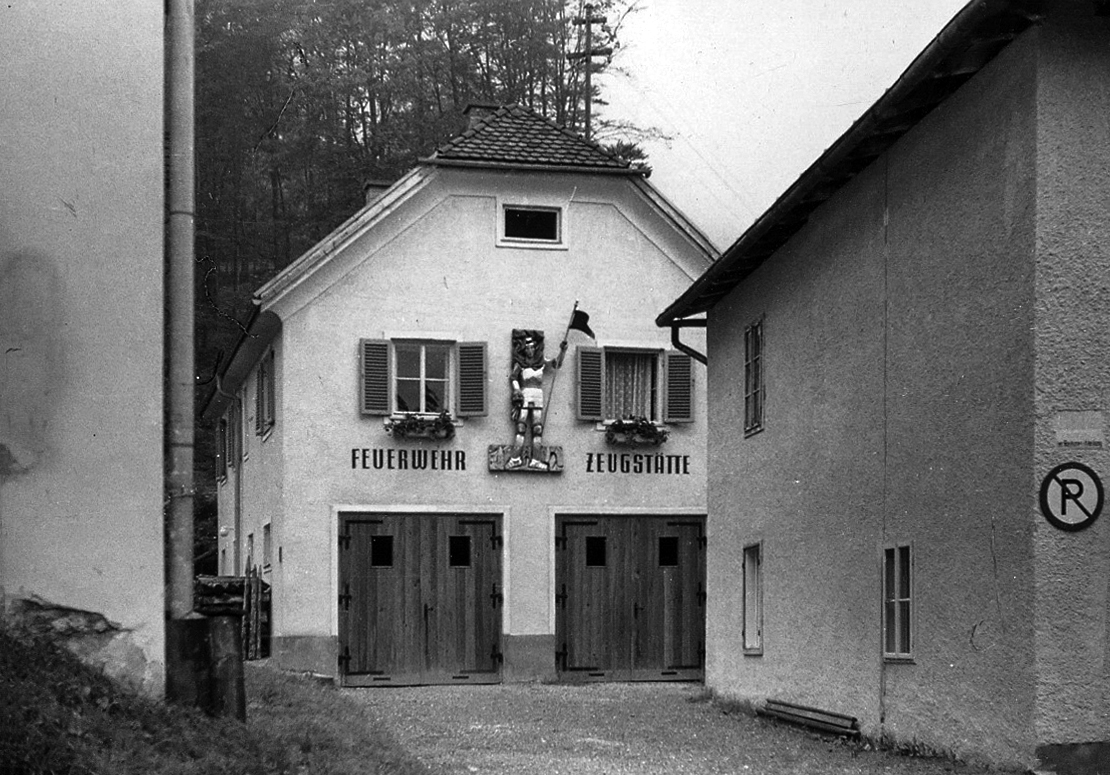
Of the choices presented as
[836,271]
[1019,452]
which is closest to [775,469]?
[836,271]

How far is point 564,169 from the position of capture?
26.9m

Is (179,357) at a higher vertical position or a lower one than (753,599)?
higher

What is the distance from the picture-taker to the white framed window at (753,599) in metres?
18.8

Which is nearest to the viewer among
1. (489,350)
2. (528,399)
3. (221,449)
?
(528,399)

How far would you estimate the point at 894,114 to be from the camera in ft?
43.1

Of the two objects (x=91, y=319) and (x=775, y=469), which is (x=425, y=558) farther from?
(x=91, y=319)

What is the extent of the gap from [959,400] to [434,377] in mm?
14710

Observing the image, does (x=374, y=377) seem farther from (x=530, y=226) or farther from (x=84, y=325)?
(x=84, y=325)

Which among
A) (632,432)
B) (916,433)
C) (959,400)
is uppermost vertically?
(632,432)

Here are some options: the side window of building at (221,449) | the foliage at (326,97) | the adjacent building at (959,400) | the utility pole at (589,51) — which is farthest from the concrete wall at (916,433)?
the utility pole at (589,51)

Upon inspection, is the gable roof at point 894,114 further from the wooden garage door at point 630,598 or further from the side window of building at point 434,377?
the wooden garage door at point 630,598

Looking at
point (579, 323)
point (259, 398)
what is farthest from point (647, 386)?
point (259, 398)

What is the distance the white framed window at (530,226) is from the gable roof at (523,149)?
729mm

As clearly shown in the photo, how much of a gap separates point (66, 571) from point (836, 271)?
866 cm
